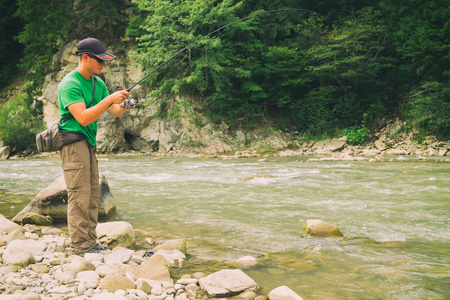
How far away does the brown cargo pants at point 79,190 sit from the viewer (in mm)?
2777

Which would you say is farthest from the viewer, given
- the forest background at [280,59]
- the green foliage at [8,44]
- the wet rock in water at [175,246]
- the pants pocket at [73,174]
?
the green foliage at [8,44]

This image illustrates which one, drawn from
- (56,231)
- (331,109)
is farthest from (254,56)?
(56,231)

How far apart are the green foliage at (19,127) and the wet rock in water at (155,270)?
1986 cm

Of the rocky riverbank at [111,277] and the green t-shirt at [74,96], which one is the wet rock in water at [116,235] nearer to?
the rocky riverbank at [111,277]

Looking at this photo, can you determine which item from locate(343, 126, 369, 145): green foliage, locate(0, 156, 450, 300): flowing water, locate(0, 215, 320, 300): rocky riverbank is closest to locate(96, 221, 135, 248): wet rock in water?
locate(0, 215, 320, 300): rocky riverbank

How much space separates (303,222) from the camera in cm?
431

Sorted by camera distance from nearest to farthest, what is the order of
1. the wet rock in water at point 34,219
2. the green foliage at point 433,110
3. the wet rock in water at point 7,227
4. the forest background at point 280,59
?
the wet rock in water at point 7,227 < the wet rock in water at point 34,219 < the green foliage at point 433,110 < the forest background at point 280,59

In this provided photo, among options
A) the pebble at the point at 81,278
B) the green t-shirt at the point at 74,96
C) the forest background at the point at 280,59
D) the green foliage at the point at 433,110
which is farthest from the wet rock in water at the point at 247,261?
the green foliage at the point at 433,110

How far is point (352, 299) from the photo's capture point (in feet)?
7.41

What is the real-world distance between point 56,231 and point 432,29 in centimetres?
1669

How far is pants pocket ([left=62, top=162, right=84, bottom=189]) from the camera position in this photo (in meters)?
2.77

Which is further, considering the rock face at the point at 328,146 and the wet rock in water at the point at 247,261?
the rock face at the point at 328,146

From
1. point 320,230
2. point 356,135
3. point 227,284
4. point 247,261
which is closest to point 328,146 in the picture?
point 356,135

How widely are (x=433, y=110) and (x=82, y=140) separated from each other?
53.2 feet
